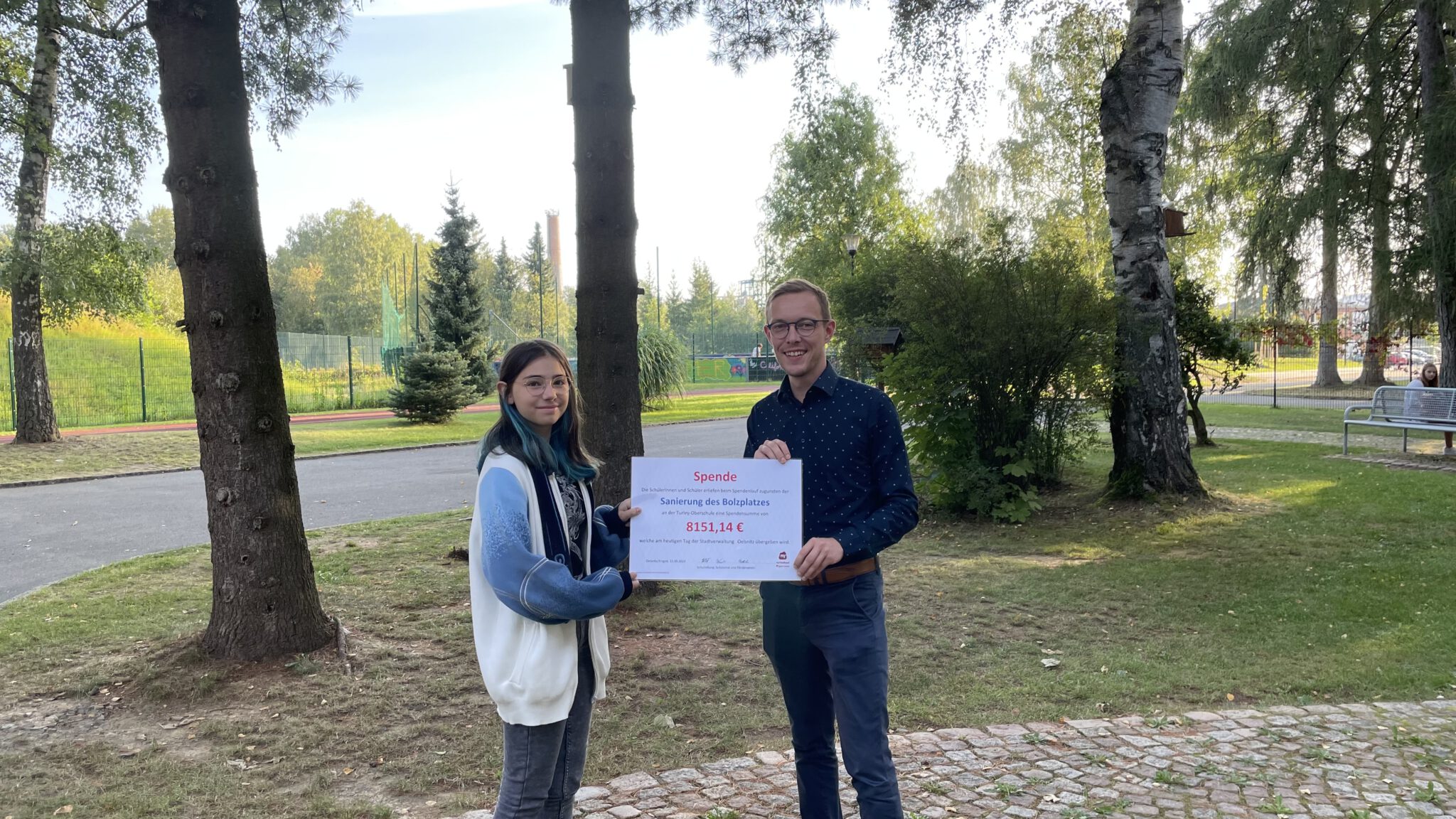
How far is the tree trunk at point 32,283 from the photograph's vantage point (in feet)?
47.5

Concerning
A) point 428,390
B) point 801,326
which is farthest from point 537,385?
point 428,390

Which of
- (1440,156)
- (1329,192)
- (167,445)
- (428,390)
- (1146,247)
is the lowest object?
(167,445)

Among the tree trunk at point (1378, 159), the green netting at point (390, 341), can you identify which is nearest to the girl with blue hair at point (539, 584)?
the tree trunk at point (1378, 159)

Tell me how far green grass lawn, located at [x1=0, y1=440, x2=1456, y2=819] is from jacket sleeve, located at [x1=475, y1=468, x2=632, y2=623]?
1606 millimetres

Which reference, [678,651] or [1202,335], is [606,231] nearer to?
[678,651]

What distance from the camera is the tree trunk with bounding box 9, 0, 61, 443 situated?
1448cm

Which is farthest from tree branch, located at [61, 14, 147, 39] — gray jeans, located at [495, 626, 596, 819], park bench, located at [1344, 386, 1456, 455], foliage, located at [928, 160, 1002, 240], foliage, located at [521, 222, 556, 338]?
foliage, located at [521, 222, 556, 338]

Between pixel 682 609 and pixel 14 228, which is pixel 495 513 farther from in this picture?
pixel 14 228

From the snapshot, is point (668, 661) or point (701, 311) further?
point (701, 311)

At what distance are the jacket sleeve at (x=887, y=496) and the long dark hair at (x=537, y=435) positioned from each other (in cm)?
80

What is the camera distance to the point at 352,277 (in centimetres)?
8775

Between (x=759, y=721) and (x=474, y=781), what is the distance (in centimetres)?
133

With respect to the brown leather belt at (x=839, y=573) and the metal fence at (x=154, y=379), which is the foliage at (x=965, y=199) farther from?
the brown leather belt at (x=839, y=573)

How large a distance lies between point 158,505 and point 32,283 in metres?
7.68
